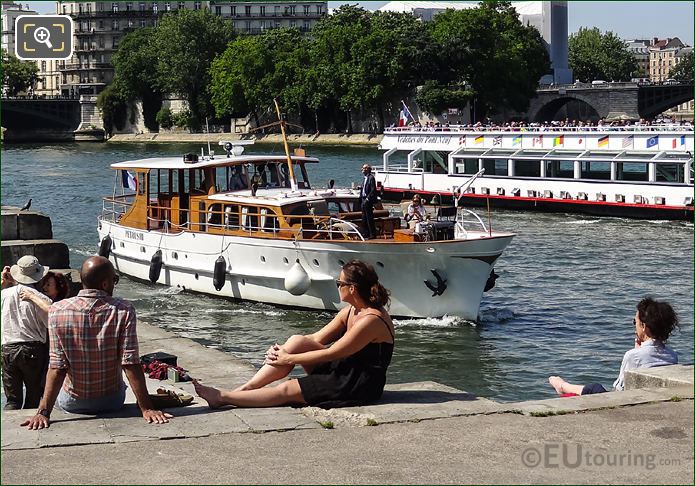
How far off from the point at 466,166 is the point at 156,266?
27.3 m

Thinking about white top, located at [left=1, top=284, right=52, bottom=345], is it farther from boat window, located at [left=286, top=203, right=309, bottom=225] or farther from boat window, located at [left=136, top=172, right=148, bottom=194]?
boat window, located at [left=136, top=172, right=148, bottom=194]

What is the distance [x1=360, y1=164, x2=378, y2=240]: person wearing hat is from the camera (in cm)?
2259

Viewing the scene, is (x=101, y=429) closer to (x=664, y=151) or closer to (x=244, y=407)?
(x=244, y=407)

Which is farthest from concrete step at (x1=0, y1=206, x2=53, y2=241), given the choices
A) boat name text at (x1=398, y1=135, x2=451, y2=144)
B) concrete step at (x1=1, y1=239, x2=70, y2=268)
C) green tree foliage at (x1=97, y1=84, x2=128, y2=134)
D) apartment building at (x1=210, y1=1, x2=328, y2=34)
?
apartment building at (x1=210, y1=1, x2=328, y2=34)

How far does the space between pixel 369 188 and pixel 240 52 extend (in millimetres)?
105975

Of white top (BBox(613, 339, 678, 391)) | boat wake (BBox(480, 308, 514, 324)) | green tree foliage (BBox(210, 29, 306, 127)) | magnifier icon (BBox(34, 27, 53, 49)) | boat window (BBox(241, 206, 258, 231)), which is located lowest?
boat wake (BBox(480, 308, 514, 324))

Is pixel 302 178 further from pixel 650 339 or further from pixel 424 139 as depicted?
pixel 424 139

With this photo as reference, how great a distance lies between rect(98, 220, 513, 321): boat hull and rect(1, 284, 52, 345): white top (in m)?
13.0

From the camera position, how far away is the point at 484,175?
4978 cm

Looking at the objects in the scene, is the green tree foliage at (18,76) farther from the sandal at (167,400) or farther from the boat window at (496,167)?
the sandal at (167,400)

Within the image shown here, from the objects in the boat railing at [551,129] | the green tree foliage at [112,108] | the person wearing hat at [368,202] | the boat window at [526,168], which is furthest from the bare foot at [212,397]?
the green tree foliage at [112,108]

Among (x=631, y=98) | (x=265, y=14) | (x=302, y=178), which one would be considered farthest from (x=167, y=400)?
(x=265, y=14)

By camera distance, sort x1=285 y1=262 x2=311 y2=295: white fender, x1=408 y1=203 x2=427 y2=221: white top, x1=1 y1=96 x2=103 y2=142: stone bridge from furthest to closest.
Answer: x1=1 y1=96 x2=103 y2=142: stone bridge, x1=408 y1=203 x2=427 y2=221: white top, x1=285 y1=262 x2=311 y2=295: white fender

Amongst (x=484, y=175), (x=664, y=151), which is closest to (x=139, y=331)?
(x=664, y=151)
